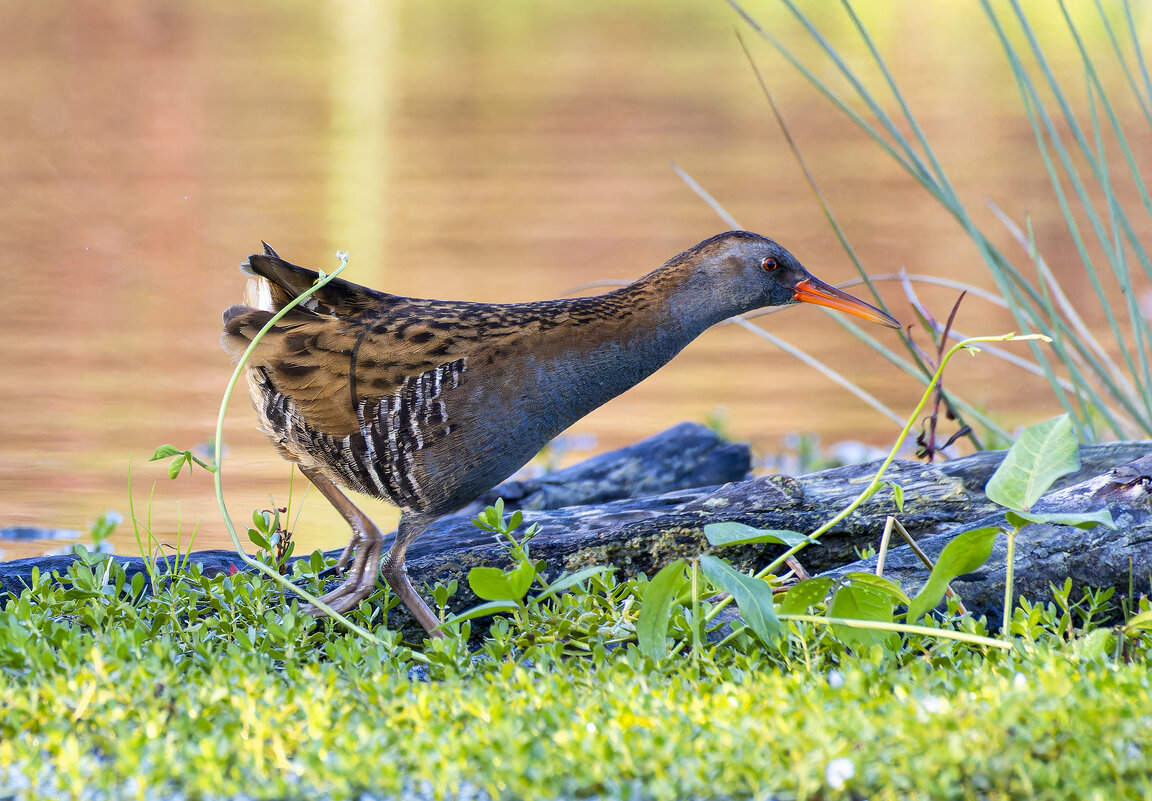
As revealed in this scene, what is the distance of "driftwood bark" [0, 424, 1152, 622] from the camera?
3375 millimetres

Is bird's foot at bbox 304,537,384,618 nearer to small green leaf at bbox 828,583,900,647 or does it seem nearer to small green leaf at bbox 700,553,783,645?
small green leaf at bbox 700,553,783,645

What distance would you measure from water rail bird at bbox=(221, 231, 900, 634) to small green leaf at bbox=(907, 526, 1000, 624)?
105cm

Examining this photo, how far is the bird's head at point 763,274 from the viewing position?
3.71 meters

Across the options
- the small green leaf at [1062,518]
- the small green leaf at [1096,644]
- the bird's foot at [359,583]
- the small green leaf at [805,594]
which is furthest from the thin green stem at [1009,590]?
the bird's foot at [359,583]

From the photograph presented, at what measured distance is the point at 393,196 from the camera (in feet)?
37.3

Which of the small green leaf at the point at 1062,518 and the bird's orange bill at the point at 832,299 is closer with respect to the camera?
the small green leaf at the point at 1062,518

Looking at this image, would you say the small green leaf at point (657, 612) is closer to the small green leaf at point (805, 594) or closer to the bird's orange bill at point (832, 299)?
the small green leaf at point (805, 594)

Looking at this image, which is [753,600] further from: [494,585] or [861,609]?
[494,585]

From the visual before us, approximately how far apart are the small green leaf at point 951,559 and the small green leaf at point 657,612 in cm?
54

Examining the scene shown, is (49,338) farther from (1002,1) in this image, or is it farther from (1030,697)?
(1002,1)

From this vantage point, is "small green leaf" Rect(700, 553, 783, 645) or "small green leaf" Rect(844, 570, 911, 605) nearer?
"small green leaf" Rect(700, 553, 783, 645)

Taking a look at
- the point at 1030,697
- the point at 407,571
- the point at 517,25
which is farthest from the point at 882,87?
the point at 1030,697

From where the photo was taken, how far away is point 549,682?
2596 millimetres

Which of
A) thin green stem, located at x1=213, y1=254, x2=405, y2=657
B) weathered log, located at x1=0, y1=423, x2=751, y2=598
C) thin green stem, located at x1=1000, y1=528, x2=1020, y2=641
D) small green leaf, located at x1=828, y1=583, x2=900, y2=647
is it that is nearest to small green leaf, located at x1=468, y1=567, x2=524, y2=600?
thin green stem, located at x1=213, y1=254, x2=405, y2=657
